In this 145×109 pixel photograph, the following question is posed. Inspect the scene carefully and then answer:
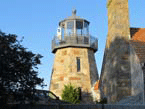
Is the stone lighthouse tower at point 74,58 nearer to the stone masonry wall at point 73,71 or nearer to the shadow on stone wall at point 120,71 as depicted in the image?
the stone masonry wall at point 73,71

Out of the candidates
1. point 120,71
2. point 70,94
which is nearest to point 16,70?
point 120,71

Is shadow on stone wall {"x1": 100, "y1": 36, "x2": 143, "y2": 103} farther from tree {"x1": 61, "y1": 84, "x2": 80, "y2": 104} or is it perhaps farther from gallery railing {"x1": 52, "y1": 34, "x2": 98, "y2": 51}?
gallery railing {"x1": 52, "y1": 34, "x2": 98, "y2": 51}

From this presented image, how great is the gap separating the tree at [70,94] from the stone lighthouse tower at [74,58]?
1.02 m

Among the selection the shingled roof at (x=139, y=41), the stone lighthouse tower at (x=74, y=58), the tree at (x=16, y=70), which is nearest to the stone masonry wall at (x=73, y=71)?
the stone lighthouse tower at (x=74, y=58)

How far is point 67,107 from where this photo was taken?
14055mm

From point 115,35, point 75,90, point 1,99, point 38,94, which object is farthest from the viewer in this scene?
point 75,90

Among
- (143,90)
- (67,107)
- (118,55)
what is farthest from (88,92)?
(67,107)

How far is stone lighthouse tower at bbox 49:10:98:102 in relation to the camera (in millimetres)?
30909

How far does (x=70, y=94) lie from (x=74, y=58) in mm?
4708

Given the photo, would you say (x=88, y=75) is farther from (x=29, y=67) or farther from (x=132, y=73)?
(x=29, y=67)

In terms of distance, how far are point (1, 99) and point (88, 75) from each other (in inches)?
779

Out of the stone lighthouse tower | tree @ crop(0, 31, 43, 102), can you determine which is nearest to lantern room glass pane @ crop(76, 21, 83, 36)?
the stone lighthouse tower

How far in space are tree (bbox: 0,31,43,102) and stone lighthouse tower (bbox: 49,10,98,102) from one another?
56.5 feet

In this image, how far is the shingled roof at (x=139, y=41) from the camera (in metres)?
17.5
